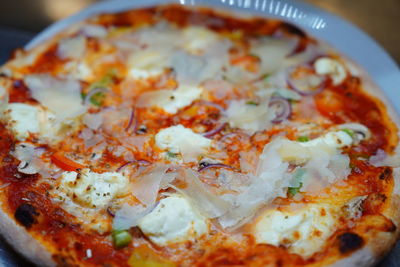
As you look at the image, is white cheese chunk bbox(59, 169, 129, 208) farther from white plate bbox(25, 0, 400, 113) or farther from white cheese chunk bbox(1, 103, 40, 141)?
white plate bbox(25, 0, 400, 113)

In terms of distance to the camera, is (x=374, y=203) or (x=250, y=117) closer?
(x=374, y=203)

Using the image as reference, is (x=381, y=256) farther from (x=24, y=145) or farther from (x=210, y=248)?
(x=24, y=145)

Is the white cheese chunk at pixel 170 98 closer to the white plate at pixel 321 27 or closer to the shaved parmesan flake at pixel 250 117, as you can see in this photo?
the shaved parmesan flake at pixel 250 117

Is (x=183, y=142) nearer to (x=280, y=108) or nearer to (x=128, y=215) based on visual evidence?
(x=128, y=215)

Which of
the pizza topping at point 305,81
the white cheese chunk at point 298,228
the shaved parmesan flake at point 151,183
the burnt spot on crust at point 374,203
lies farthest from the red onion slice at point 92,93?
the burnt spot on crust at point 374,203

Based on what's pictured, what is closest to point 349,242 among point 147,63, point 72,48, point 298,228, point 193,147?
point 298,228

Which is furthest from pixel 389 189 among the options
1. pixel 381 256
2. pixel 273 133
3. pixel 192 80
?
pixel 192 80

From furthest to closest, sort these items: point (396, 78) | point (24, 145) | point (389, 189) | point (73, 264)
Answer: point (396, 78) → point (24, 145) → point (389, 189) → point (73, 264)
